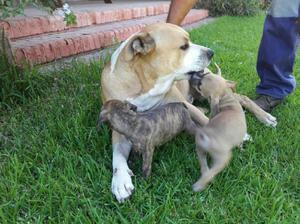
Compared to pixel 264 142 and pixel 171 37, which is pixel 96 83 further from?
pixel 264 142

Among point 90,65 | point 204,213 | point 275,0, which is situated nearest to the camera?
point 204,213

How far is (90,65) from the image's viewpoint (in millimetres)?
4090

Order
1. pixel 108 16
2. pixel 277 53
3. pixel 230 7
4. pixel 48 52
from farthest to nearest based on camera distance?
pixel 230 7
pixel 108 16
pixel 48 52
pixel 277 53

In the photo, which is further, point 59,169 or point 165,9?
point 165,9

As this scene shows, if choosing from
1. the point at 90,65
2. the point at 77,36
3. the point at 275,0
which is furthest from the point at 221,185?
the point at 77,36

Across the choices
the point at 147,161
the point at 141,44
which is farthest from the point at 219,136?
the point at 141,44

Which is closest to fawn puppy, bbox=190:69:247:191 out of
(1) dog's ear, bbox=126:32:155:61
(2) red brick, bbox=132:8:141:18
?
(1) dog's ear, bbox=126:32:155:61

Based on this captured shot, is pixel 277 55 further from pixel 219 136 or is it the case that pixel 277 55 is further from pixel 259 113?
pixel 219 136

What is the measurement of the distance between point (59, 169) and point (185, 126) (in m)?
0.84

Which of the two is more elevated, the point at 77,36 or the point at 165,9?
the point at 77,36

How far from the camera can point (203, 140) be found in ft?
7.68

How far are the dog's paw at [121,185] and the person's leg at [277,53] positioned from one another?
169cm

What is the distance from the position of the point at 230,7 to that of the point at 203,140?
9236 mm

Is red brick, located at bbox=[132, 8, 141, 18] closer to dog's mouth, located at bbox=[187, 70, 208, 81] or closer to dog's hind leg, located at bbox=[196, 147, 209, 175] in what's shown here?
dog's mouth, located at bbox=[187, 70, 208, 81]
